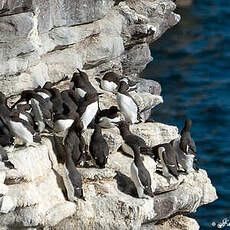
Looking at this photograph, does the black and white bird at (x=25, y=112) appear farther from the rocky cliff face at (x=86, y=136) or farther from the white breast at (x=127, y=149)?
the white breast at (x=127, y=149)

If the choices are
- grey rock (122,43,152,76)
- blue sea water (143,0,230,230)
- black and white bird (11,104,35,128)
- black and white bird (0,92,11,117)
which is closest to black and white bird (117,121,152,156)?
black and white bird (11,104,35,128)

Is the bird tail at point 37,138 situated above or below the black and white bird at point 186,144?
above

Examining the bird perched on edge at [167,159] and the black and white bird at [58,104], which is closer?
the bird perched on edge at [167,159]

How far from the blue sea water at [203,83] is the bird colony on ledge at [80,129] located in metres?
5.21

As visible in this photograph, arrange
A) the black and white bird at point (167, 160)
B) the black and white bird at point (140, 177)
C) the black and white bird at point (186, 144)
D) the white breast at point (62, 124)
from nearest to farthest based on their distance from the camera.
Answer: the black and white bird at point (140, 177) < the white breast at point (62, 124) < the black and white bird at point (167, 160) < the black and white bird at point (186, 144)

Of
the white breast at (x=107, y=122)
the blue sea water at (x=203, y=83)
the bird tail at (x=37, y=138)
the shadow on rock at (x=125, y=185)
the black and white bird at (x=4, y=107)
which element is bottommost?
the blue sea water at (x=203, y=83)

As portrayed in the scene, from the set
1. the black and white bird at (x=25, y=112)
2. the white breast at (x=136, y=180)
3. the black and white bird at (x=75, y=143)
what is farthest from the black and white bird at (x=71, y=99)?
the white breast at (x=136, y=180)

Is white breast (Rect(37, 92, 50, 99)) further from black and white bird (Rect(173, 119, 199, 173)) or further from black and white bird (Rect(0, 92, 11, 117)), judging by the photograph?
black and white bird (Rect(173, 119, 199, 173))

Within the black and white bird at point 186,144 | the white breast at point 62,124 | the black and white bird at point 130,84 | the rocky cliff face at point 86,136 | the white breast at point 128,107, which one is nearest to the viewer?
the rocky cliff face at point 86,136

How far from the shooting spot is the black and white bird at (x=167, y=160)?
17.8 meters

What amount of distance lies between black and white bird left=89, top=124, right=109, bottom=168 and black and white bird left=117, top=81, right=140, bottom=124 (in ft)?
5.49

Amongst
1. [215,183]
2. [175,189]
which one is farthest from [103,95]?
[215,183]

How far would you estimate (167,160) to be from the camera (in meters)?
17.9

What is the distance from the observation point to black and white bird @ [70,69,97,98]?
19047mm
